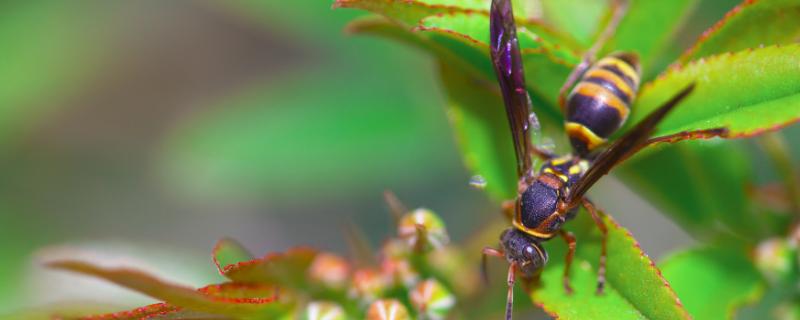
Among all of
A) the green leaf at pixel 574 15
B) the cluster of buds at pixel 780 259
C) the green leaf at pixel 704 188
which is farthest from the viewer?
the green leaf at pixel 574 15

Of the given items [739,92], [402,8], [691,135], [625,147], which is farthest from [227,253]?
[739,92]

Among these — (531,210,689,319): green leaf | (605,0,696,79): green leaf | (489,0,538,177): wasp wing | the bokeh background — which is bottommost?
(531,210,689,319): green leaf

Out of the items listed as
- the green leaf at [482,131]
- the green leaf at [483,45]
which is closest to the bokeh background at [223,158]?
the green leaf at [482,131]

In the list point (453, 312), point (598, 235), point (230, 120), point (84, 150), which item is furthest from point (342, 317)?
point (84, 150)

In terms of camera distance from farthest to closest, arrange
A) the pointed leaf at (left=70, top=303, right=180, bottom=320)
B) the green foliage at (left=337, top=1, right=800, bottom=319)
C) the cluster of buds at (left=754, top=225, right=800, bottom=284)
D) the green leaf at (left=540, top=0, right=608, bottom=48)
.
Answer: the green leaf at (left=540, top=0, right=608, bottom=48) < the cluster of buds at (left=754, top=225, right=800, bottom=284) < the green foliage at (left=337, top=1, right=800, bottom=319) < the pointed leaf at (left=70, top=303, right=180, bottom=320)

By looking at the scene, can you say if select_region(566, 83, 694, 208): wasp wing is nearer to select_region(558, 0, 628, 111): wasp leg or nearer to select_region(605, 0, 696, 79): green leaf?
select_region(558, 0, 628, 111): wasp leg

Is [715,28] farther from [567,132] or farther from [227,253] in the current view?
[227,253]

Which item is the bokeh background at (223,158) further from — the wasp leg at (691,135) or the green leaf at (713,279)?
the wasp leg at (691,135)

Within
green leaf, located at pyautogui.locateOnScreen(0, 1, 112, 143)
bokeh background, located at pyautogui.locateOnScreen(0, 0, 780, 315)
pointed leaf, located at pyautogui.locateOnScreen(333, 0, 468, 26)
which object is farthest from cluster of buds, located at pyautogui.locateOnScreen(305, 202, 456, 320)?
green leaf, located at pyautogui.locateOnScreen(0, 1, 112, 143)
